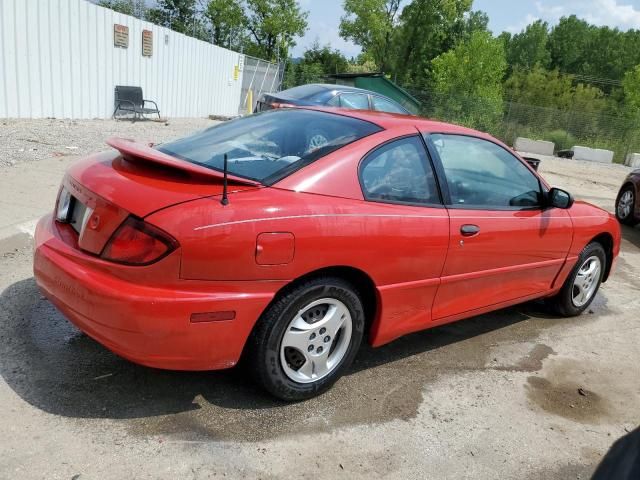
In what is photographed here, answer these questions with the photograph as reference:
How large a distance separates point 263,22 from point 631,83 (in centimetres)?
2658

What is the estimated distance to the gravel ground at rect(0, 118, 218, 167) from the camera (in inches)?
331

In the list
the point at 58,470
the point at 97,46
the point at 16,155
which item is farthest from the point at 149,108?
the point at 58,470

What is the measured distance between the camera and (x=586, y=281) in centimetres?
486

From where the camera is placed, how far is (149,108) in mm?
16391

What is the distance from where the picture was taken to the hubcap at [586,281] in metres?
4.77

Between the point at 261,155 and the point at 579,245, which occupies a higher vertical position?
the point at 261,155

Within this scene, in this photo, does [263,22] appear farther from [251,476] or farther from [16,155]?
[251,476]

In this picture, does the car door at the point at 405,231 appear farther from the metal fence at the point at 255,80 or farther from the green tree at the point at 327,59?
the green tree at the point at 327,59

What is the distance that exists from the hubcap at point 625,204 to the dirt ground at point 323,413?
19.3 feet

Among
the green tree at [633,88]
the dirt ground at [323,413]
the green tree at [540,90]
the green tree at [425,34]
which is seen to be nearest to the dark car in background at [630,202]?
the dirt ground at [323,413]

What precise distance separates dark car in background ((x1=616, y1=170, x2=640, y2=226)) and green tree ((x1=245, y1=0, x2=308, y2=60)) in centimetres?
3874

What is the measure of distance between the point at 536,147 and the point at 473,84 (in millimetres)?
7200

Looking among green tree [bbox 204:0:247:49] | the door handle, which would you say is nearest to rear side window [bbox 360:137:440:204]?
the door handle

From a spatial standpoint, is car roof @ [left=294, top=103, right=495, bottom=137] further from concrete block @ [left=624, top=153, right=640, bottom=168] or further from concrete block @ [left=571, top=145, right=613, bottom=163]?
concrete block @ [left=624, top=153, right=640, bottom=168]
